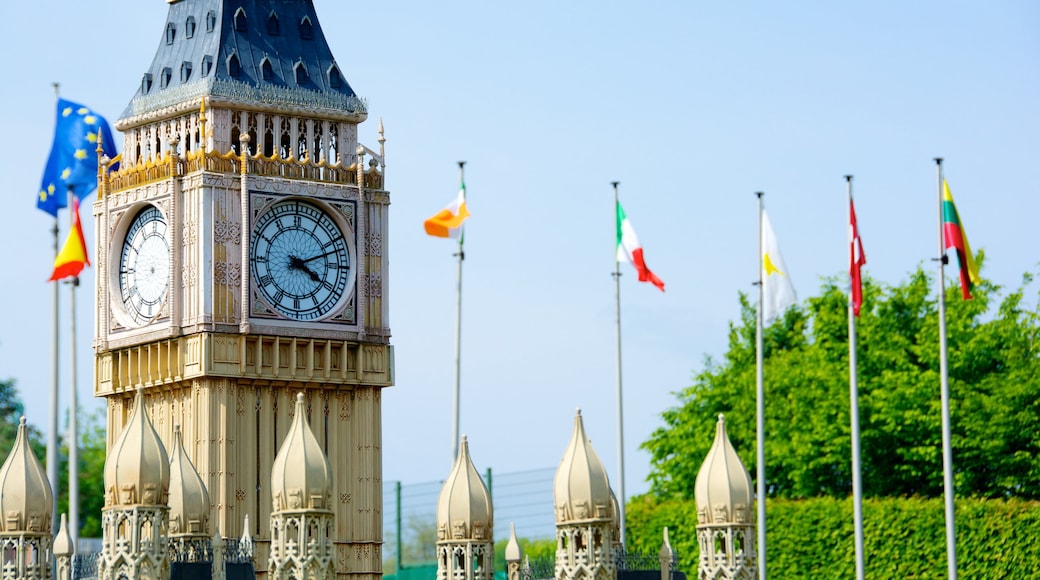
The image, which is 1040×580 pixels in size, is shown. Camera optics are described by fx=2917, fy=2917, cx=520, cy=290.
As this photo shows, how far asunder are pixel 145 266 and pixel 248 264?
2981 mm

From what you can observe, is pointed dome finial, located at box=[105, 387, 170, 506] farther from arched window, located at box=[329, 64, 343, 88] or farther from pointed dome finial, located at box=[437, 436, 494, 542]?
arched window, located at box=[329, 64, 343, 88]

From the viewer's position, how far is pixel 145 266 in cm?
Result: 6900

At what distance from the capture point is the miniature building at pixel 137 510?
173ft

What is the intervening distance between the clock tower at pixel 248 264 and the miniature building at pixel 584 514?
14.6 m

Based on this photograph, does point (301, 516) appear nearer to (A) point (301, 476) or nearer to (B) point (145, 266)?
(A) point (301, 476)

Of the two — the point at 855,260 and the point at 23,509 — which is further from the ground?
the point at 855,260

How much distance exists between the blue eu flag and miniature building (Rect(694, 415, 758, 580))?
69.3 ft

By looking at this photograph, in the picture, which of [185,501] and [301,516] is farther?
[185,501]

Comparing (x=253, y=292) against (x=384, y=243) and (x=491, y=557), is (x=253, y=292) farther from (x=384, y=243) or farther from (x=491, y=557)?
(x=491, y=557)

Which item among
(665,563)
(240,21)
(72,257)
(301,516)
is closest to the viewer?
(301,516)

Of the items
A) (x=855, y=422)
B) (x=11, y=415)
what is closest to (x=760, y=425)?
(x=855, y=422)

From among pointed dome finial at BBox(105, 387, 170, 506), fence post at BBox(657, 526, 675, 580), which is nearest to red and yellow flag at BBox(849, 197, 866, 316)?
fence post at BBox(657, 526, 675, 580)

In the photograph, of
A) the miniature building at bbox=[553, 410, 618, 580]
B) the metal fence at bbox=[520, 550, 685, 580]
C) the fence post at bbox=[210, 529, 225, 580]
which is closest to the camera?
the miniature building at bbox=[553, 410, 618, 580]

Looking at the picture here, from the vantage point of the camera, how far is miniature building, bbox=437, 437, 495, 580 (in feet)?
177
